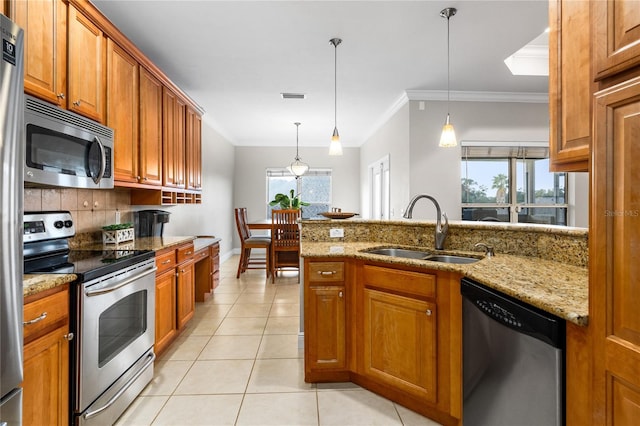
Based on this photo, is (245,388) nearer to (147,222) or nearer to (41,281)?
(41,281)

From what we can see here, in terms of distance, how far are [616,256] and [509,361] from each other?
0.62 m

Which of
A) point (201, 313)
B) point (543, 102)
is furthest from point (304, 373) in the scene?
point (543, 102)

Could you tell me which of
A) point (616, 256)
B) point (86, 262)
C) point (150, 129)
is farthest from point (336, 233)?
point (616, 256)

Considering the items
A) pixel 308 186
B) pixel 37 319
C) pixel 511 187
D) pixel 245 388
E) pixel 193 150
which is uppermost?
pixel 193 150

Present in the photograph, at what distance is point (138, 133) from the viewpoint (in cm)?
258

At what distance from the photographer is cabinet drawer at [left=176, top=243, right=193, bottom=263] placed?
8.95ft

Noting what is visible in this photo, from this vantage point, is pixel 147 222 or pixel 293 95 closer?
pixel 147 222

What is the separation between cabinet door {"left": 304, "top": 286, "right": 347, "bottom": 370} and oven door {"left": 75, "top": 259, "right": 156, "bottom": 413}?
1061mm

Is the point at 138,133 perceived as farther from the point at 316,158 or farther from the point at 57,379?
the point at 316,158

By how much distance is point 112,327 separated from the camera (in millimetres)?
1738

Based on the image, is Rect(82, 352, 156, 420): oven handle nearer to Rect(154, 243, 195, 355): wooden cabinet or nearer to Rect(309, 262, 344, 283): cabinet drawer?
Rect(154, 243, 195, 355): wooden cabinet

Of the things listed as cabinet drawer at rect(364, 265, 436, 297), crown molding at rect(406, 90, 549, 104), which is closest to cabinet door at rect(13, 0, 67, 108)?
cabinet drawer at rect(364, 265, 436, 297)

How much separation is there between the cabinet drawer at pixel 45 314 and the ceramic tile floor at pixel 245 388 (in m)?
0.79

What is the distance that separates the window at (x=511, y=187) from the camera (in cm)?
420
